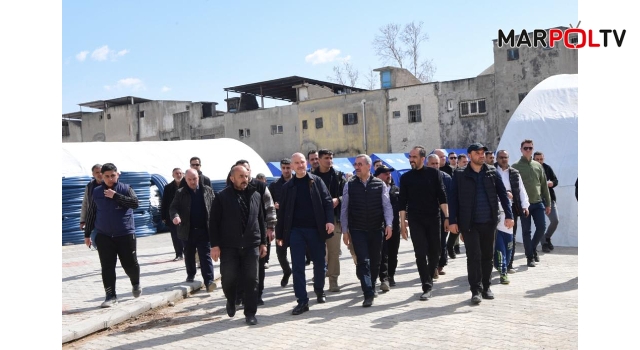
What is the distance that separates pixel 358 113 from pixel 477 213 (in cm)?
3544

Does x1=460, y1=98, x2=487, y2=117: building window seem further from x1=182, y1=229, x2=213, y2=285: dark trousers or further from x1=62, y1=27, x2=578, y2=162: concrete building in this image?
x1=182, y1=229, x2=213, y2=285: dark trousers

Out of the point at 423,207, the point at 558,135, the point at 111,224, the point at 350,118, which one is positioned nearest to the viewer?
the point at 111,224

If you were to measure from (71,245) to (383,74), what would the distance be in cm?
2958

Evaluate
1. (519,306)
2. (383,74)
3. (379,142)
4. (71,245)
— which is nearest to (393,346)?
(519,306)

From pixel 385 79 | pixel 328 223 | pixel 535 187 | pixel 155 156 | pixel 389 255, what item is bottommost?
pixel 389 255

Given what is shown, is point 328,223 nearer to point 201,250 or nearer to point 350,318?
point 350,318

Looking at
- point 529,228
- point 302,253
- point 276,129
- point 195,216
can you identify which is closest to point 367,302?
point 302,253

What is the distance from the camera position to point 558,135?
587 inches

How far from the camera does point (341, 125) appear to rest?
44000 mm

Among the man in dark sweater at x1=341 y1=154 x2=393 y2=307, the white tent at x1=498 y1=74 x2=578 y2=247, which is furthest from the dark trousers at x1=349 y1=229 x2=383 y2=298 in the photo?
the white tent at x1=498 y1=74 x2=578 y2=247

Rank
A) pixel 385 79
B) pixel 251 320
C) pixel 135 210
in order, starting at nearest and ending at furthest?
pixel 251 320
pixel 135 210
pixel 385 79

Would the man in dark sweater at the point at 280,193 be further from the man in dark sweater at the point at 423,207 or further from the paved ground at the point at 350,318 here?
the man in dark sweater at the point at 423,207

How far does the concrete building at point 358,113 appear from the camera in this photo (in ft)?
124
